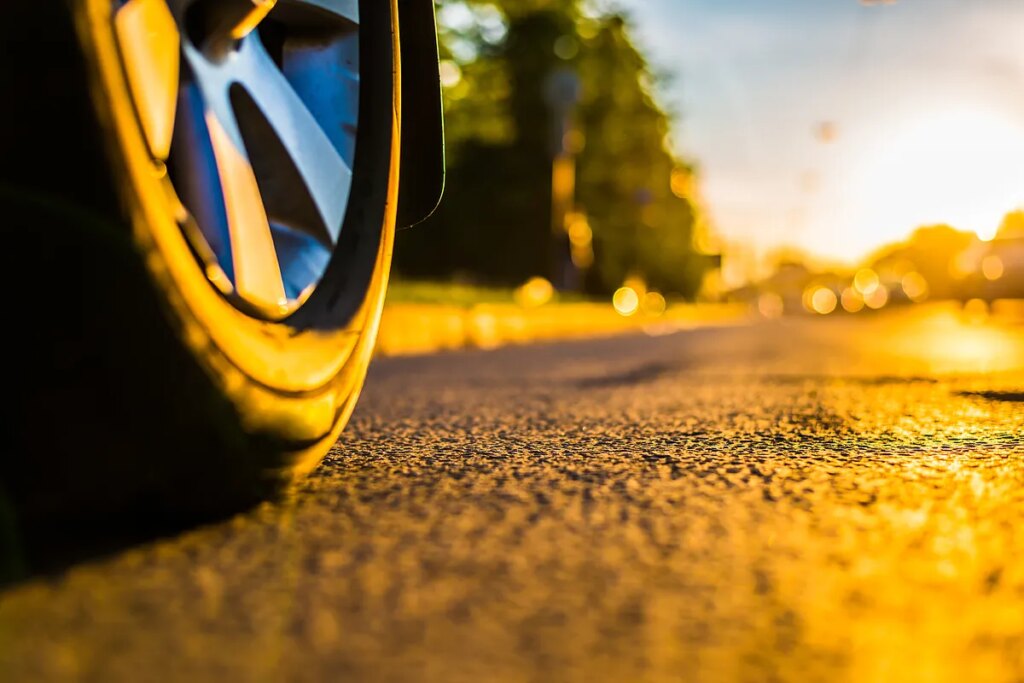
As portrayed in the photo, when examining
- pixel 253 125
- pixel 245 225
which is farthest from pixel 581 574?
pixel 253 125

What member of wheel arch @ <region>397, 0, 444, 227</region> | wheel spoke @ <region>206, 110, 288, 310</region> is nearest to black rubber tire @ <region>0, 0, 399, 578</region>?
wheel spoke @ <region>206, 110, 288, 310</region>

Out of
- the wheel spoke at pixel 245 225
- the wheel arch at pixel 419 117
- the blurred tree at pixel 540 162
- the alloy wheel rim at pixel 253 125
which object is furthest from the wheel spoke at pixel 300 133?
the blurred tree at pixel 540 162

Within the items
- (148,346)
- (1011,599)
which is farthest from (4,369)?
(1011,599)

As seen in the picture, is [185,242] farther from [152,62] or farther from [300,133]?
[300,133]

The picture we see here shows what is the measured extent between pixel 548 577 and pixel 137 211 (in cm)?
82

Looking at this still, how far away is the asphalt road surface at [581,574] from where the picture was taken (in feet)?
4.41

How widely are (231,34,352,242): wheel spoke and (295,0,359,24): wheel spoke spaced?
6.6 inches

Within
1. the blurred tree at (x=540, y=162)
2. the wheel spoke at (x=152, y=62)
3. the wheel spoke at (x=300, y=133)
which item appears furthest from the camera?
the blurred tree at (x=540, y=162)

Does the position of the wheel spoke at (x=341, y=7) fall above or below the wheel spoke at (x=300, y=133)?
above

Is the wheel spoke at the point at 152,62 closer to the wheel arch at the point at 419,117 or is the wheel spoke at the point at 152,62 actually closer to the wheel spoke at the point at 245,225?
the wheel spoke at the point at 245,225

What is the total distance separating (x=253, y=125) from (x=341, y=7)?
34cm

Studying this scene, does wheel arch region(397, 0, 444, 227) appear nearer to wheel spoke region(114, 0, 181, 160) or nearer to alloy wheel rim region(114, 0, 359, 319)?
alloy wheel rim region(114, 0, 359, 319)

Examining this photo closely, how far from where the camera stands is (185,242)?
1.94 metres

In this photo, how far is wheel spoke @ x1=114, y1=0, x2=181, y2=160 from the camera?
1894 millimetres
